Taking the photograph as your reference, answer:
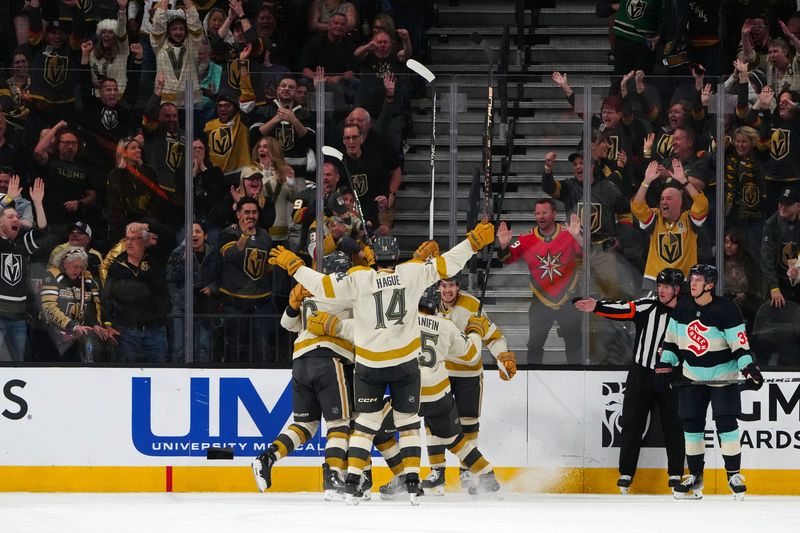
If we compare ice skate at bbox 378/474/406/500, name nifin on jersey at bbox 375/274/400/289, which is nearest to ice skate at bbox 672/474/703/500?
ice skate at bbox 378/474/406/500

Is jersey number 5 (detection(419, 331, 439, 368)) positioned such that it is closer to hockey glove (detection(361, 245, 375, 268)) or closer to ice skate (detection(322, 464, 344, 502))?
hockey glove (detection(361, 245, 375, 268))

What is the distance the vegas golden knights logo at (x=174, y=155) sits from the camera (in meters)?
8.76

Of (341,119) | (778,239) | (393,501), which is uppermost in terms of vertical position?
(341,119)

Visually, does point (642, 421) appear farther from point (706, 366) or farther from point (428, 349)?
point (428, 349)

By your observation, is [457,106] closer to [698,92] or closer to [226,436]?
[698,92]

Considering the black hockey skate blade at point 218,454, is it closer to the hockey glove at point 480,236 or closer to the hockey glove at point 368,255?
the hockey glove at point 368,255

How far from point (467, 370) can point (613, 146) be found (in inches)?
60.6

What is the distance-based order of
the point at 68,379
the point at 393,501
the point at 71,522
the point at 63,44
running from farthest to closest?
1. the point at 63,44
2. the point at 68,379
3. the point at 393,501
4. the point at 71,522

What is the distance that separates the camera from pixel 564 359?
880cm

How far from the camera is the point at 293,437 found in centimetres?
795

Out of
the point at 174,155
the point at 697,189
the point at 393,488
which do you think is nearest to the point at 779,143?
the point at 697,189

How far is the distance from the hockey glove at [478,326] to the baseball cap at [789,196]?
182 centimetres

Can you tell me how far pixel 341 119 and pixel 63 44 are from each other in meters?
2.86

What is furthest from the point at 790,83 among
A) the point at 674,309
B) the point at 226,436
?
the point at 226,436
